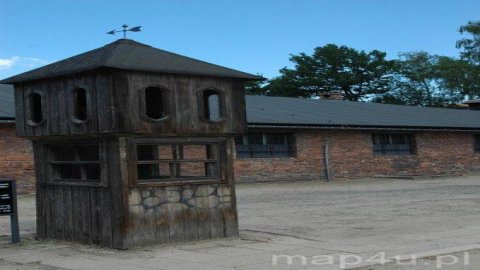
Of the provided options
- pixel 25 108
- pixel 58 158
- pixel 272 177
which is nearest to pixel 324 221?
pixel 58 158

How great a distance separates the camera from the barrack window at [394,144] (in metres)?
32.0

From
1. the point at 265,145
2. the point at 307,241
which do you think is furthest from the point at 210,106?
the point at 265,145

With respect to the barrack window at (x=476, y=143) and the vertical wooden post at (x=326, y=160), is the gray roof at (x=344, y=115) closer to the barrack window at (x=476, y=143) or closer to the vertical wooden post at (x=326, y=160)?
the barrack window at (x=476, y=143)

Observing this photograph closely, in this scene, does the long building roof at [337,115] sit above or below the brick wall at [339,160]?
above

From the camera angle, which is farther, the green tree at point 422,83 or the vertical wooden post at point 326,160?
the green tree at point 422,83

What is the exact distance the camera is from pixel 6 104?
2150 cm

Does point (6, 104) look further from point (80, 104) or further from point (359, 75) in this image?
point (359, 75)

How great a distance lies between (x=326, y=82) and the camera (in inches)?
2670

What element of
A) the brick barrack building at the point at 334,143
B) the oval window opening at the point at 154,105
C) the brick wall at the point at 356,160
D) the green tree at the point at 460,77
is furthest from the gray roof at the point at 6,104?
the green tree at the point at 460,77

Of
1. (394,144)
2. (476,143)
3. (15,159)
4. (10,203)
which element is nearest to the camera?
(10,203)

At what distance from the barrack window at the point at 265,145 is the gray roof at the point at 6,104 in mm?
9054

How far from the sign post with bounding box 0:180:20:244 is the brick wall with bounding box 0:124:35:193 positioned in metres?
11.0

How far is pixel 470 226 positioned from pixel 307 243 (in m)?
3.65

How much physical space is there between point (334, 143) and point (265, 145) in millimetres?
4276
